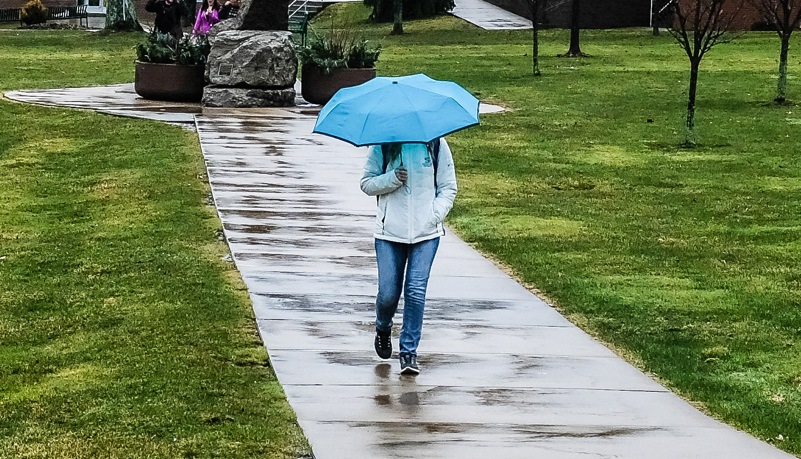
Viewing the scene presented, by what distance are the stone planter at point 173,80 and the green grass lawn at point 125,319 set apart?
195 inches

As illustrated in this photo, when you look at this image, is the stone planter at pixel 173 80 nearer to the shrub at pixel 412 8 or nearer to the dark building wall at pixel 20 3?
the shrub at pixel 412 8

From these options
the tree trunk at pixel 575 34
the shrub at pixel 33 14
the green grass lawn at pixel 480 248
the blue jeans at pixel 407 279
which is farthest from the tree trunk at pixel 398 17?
the blue jeans at pixel 407 279

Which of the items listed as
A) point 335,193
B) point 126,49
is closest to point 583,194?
point 335,193

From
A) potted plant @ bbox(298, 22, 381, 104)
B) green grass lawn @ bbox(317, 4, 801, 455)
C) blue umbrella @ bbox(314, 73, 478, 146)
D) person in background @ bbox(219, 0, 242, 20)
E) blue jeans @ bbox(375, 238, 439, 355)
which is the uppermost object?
person in background @ bbox(219, 0, 242, 20)

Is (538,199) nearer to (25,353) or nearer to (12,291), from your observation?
(12,291)

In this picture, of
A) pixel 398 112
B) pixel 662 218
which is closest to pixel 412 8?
pixel 662 218

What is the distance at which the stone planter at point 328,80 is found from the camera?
2050 centimetres

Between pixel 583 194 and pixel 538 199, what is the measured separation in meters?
0.66

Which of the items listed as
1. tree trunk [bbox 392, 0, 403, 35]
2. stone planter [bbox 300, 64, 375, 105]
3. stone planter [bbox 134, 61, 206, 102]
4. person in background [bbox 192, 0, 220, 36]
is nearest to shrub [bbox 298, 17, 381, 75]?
stone planter [bbox 300, 64, 375, 105]

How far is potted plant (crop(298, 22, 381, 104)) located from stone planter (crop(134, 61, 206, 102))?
68.3 inches

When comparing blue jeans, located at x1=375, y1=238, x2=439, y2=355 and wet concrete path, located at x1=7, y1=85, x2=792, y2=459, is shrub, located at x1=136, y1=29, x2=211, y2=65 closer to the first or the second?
wet concrete path, located at x1=7, y1=85, x2=792, y2=459

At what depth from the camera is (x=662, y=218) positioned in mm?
12172

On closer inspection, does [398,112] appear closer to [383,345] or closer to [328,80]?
[383,345]

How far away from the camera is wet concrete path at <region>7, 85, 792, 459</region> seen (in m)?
5.84
